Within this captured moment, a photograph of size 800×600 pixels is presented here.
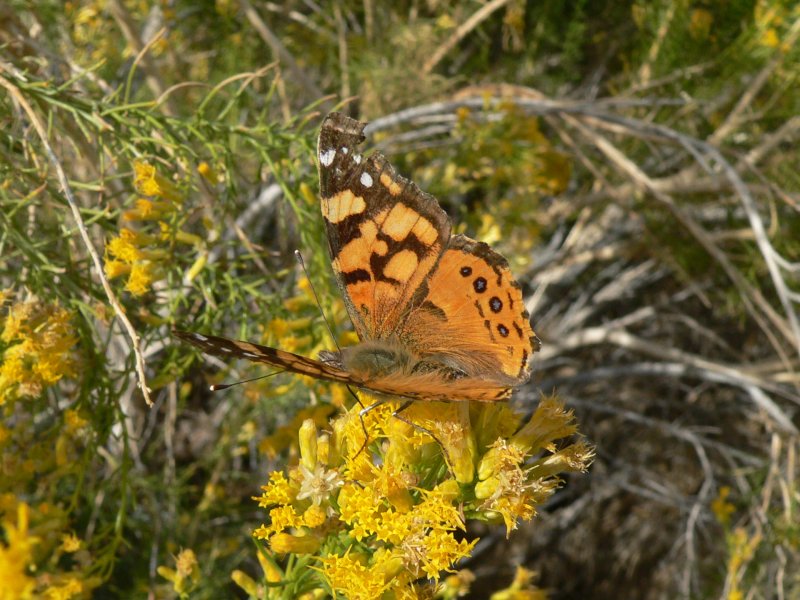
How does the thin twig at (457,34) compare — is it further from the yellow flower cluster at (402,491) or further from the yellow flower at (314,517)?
the yellow flower at (314,517)

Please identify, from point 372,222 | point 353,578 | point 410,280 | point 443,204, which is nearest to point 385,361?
point 410,280

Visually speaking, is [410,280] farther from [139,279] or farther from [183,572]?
[183,572]

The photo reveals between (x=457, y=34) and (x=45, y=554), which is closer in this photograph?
(x=45, y=554)

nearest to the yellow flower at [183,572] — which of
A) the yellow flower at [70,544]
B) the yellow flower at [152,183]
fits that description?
the yellow flower at [70,544]

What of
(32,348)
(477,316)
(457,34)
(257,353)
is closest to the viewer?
(257,353)

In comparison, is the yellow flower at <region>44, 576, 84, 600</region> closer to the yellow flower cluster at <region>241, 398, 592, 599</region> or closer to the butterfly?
the yellow flower cluster at <region>241, 398, 592, 599</region>

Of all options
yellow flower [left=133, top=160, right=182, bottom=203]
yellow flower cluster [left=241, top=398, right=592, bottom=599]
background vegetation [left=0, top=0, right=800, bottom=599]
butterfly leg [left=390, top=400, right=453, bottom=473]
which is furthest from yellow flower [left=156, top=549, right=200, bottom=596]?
yellow flower [left=133, top=160, right=182, bottom=203]
